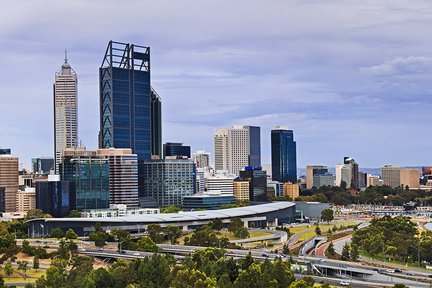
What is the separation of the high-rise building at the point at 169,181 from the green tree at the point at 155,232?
6906 cm

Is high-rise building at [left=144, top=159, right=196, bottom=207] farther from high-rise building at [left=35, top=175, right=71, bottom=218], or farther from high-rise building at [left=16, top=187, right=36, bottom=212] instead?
high-rise building at [left=35, top=175, right=71, bottom=218]

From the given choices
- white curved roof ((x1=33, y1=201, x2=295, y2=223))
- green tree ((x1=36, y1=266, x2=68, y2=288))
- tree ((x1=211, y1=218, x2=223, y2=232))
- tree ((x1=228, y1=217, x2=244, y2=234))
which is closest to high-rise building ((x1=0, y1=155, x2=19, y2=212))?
white curved roof ((x1=33, y1=201, x2=295, y2=223))

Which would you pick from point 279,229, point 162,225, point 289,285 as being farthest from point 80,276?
point 279,229

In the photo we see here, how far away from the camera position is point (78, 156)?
16400 centimetres

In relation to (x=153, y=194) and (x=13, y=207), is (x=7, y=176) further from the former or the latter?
(x=153, y=194)

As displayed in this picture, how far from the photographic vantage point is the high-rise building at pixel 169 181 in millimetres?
193000

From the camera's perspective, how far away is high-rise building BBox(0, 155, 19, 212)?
178750mm

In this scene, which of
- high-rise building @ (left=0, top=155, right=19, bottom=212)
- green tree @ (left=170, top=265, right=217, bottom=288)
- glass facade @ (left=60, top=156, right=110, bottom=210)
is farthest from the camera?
high-rise building @ (left=0, top=155, right=19, bottom=212)

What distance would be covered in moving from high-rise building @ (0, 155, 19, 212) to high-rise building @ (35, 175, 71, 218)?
26.9 meters

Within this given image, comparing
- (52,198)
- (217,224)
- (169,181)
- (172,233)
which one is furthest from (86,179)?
(172,233)

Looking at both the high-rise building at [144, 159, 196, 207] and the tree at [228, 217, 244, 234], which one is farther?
the high-rise building at [144, 159, 196, 207]

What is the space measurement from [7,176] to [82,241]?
7411cm

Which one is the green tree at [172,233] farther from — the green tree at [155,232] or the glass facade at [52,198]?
the glass facade at [52,198]

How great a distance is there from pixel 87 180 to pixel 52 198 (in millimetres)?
10752
